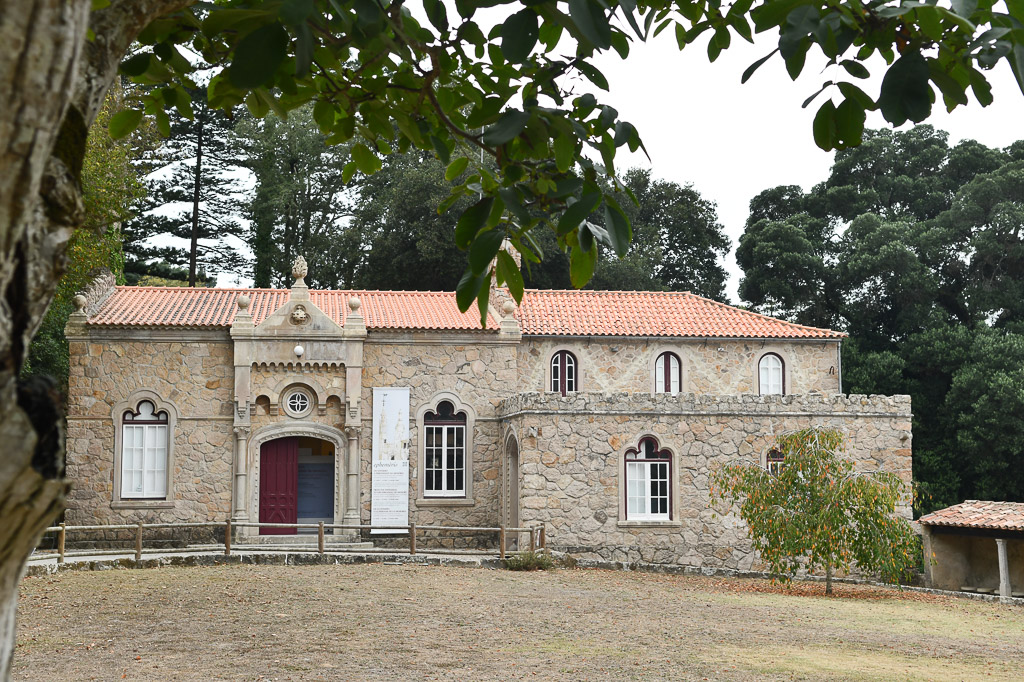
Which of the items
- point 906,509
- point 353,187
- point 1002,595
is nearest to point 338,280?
point 353,187

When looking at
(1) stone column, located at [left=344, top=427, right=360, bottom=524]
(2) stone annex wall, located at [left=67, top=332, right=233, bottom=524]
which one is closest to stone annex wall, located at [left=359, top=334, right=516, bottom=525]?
(1) stone column, located at [left=344, top=427, right=360, bottom=524]

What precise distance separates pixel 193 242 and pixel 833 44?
40.0 meters

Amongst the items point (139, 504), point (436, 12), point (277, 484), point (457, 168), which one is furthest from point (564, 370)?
point (436, 12)

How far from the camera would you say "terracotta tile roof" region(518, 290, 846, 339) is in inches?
977

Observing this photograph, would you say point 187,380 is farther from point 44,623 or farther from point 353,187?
point 353,187

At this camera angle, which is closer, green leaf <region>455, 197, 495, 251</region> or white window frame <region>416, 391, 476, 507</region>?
green leaf <region>455, 197, 495, 251</region>

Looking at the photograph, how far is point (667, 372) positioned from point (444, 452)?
617 centimetres

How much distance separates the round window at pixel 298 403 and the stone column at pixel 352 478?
111 centimetres

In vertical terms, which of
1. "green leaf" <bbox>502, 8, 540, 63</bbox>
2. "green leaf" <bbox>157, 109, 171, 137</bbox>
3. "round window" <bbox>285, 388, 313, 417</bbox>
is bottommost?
"round window" <bbox>285, 388, 313, 417</bbox>

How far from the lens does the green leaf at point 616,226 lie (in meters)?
2.79

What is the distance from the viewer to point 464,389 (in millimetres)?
23344

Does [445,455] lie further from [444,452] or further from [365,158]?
[365,158]

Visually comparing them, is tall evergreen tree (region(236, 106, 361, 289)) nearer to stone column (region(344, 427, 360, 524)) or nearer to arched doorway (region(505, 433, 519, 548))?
stone column (region(344, 427, 360, 524))

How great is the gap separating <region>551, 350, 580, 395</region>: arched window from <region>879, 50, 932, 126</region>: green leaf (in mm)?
22131
